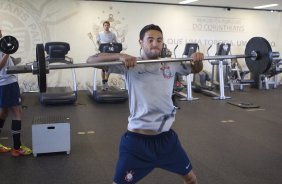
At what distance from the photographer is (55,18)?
25.1 feet

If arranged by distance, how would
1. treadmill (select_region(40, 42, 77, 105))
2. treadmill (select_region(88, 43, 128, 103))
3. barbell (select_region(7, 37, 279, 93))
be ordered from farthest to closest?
treadmill (select_region(88, 43, 128, 103)), treadmill (select_region(40, 42, 77, 105)), barbell (select_region(7, 37, 279, 93))

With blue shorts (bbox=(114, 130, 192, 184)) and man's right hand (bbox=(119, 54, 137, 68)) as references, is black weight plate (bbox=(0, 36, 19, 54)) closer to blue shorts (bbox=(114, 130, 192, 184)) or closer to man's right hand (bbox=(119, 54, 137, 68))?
man's right hand (bbox=(119, 54, 137, 68))

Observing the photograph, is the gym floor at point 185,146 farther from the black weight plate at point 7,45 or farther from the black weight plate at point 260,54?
the black weight plate at point 7,45

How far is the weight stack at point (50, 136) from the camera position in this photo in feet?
10.7

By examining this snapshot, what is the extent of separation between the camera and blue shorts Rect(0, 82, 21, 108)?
3.20 meters

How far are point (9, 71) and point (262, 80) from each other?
26.9 ft

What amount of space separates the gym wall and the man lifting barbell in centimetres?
618

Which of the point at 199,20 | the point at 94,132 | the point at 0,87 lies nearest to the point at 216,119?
the point at 94,132

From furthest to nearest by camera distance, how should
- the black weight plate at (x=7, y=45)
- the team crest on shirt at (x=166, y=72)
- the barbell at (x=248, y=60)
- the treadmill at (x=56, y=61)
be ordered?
the treadmill at (x=56, y=61)
the black weight plate at (x=7, y=45)
the team crest on shirt at (x=166, y=72)
the barbell at (x=248, y=60)

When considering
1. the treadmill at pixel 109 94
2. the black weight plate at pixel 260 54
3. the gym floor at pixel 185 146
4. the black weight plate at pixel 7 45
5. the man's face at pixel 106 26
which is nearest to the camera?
the black weight plate at pixel 7 45

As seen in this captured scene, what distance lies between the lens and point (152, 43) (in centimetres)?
185

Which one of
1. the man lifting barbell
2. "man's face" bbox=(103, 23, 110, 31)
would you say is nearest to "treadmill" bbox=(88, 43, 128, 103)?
"man's face" bbox=(103, 23, 110, 31)

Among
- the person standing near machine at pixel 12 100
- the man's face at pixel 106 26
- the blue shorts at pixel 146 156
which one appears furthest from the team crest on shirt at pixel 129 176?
the man's face at pixel 106 26

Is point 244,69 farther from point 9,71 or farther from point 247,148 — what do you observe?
point 9,71
